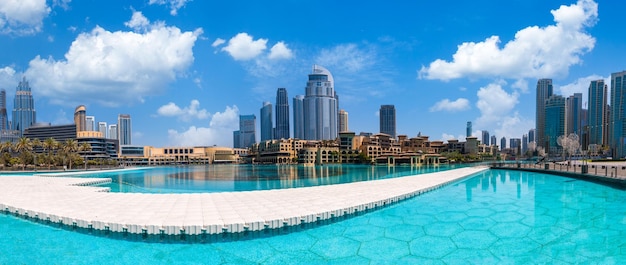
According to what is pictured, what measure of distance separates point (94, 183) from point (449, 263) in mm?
32248

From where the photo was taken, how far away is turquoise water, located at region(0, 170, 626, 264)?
921 centimetres

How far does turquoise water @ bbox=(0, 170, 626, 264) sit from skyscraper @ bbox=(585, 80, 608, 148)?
161488 millimetres

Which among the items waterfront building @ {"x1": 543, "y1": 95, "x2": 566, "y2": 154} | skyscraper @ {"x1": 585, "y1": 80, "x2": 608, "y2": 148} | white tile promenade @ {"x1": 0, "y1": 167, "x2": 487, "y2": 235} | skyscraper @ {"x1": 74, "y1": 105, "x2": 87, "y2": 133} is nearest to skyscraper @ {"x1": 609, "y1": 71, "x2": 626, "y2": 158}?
skyscraper @ {"x1": 585, "y1": 80, "x2": 608, "y2": 148}

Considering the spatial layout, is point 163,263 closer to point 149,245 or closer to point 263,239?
point 149,245

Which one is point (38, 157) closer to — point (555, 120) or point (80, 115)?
point (80, 115)

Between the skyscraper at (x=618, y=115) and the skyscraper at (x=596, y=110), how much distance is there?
2036cm

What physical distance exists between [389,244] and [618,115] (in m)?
145

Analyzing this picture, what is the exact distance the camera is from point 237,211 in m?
13.0

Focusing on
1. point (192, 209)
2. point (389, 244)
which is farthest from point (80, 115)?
point (389, 244)

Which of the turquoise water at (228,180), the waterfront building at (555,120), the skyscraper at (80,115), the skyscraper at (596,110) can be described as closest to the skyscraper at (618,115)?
the skyscraper at (596,110)

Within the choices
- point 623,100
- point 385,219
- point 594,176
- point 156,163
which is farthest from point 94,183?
point 623,100

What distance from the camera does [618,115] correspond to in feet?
367

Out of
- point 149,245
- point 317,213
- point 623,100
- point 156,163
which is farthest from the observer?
point 156,163

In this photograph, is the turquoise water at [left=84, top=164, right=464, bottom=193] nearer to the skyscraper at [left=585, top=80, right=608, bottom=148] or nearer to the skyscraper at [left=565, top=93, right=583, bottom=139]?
the skyscraper at [left=585, top=80, right=608, bottom=148]
